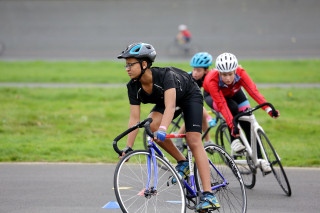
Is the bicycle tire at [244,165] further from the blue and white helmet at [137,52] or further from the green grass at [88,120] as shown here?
the blue and white helmet at [137,52]

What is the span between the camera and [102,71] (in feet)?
66.2

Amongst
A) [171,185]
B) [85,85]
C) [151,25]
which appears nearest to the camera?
[171,185]

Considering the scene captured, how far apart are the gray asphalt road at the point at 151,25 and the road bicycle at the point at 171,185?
71.2 ft

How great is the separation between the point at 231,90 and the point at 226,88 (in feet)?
0.36

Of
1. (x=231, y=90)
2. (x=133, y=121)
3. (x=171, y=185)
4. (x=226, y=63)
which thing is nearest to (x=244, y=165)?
(x=231, y=90)

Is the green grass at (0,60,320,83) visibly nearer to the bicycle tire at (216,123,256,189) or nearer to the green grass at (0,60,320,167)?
the green grass at (0,60,320,167)

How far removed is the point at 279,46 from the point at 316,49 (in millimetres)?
2056

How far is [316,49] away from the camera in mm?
27219

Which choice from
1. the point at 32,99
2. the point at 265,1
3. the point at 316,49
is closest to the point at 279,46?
the point at 316,49

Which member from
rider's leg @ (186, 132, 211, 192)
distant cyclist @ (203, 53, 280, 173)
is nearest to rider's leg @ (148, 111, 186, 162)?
rider's leg @ (186, 132, 211, 192)

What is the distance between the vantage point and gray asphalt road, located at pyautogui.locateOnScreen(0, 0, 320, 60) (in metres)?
28.9

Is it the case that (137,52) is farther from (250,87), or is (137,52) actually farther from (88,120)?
(88,120)

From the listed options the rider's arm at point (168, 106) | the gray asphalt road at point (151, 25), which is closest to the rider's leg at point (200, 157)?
the rider's arm at point (168, 106)

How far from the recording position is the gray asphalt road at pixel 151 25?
94.9 ft
